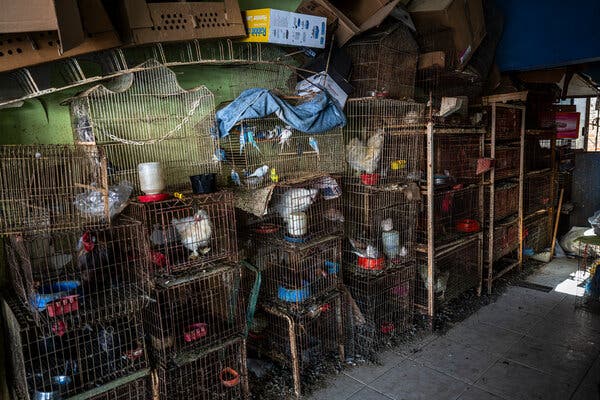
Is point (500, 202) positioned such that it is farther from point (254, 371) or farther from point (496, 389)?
point (254, 371)

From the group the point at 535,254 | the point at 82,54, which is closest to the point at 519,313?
the point at 535,254

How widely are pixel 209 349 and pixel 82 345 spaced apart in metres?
0.82

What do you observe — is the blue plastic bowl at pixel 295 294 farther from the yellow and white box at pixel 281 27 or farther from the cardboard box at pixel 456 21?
the cardboard box at pixel 456 21

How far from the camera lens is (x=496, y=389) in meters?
3.43

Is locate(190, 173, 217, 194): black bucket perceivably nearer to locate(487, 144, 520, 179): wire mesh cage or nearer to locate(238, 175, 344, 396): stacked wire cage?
locate(238, 175, 344, 396): stacked wire cage

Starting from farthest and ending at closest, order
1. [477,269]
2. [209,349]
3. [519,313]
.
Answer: [477,269] → [519,313] → [209,349]

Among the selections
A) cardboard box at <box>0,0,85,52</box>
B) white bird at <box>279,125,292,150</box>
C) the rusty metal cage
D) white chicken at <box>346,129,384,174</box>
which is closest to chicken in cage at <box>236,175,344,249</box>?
white bird at <box>279,125,292,150</box>

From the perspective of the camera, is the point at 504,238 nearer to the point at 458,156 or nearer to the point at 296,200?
the point at 458,156

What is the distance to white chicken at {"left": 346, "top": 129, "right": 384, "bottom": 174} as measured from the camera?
4047mm

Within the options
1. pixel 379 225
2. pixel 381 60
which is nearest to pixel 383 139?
pixel 381 60

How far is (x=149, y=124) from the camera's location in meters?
3.14

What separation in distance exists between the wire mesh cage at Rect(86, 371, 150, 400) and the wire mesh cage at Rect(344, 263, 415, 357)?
1.99 m

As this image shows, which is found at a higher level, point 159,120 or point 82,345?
point 159,120

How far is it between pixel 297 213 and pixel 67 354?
191cm
